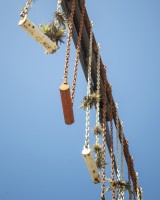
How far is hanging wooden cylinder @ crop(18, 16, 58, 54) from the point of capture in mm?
3849

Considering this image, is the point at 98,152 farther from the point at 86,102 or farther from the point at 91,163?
the point at 91,163

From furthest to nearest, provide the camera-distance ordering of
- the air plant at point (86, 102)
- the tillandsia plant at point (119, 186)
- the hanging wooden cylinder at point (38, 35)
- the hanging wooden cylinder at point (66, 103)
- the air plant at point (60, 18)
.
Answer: the tillandsia plant at point (119, 186) < the air plant at point (86, 102) < the air plant at point (60, 18) < the hanging wooden cylinder at point (66, 103) < the hanging wooden cylinder at point (38, 35)

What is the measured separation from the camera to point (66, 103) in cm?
400

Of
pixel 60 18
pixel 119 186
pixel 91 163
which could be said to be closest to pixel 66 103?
pixel 91 163

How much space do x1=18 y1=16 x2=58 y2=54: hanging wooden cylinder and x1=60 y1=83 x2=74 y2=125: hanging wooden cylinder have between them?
63 cm

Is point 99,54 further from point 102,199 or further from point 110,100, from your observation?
point 102,199

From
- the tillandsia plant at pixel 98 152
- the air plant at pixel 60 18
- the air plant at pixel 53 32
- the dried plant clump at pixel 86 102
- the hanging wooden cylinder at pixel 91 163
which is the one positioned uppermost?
the air plant at pixel 60 18

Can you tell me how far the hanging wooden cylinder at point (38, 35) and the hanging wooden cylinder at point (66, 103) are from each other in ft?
2.08

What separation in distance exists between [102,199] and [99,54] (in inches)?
194

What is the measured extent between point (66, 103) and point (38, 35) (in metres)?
1.09

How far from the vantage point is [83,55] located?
816cm

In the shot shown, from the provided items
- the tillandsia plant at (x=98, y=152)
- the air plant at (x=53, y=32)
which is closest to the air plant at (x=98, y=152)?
the tillandsia plant at (x=98, y=152)

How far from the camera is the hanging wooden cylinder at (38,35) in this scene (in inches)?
152

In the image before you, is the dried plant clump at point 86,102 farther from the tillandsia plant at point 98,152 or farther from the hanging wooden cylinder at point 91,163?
the hanging wooden cylinder at point 91,163
